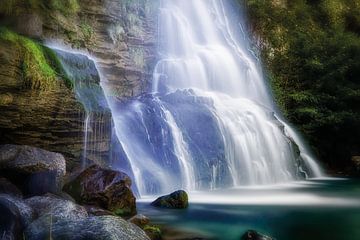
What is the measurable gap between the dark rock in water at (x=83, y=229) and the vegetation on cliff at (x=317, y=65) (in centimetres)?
1601

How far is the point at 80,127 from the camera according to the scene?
10.7m

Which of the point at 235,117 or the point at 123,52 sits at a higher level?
the point at 123,52

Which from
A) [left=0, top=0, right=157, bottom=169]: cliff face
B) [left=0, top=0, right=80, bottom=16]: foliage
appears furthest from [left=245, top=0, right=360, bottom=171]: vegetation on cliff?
[left=0, top=0, right=80, bottom=16]: foliage

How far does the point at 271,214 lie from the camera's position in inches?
397

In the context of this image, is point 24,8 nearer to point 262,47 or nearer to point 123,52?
point 123,52

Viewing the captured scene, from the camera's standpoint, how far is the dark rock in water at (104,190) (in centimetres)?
909

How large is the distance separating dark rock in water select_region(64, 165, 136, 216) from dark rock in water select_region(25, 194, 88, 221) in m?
1.12

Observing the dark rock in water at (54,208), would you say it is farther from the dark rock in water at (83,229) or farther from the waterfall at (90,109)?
the waterfall at (90,109)

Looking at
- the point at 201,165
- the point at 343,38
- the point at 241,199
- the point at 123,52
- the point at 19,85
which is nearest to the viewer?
the point at 19,85

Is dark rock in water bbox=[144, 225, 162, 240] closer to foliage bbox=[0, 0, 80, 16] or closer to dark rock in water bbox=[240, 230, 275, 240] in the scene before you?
dark rock in water bbox=[240, 230, 275, 240]

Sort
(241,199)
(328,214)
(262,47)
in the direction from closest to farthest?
(328,214), (241,199), (262,47)

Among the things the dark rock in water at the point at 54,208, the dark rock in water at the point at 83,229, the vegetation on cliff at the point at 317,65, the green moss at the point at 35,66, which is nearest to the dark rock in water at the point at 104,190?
the dark rock in water at the point at 54,208

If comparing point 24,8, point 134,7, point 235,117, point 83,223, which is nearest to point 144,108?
point 235,117

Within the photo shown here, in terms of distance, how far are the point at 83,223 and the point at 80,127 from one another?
482 cm
